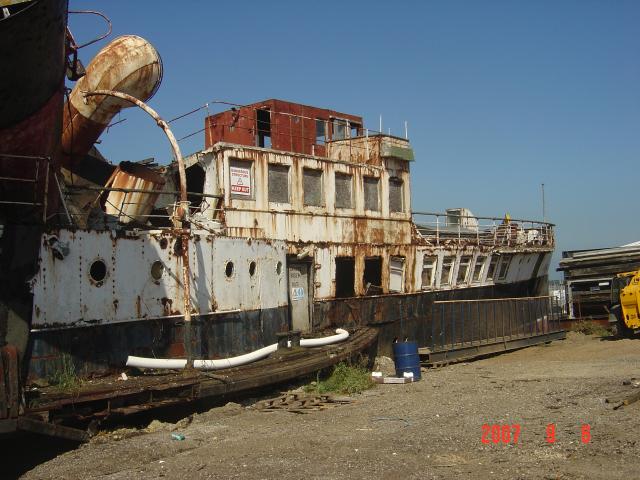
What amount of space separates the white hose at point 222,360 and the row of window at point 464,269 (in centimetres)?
638

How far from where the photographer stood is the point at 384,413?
11875 millimetres

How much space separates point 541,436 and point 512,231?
19561mm

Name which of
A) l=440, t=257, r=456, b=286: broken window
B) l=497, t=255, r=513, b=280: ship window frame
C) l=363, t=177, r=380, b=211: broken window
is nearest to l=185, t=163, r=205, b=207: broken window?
l=363, t=177, r=380, b=211: broken window

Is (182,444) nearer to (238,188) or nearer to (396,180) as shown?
(238,188)

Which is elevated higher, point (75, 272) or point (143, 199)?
point (143, 199)

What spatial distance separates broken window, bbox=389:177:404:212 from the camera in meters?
21.2

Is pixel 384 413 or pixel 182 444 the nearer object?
pixel 182 444

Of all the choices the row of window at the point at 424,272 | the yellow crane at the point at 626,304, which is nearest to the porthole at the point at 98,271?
the row of window at the point at 424,272

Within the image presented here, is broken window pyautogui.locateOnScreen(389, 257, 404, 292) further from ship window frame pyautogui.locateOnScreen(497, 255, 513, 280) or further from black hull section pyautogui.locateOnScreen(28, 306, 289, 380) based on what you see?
ship window frame pyautogui.locateOnScreen(497, 255, 513, 280)

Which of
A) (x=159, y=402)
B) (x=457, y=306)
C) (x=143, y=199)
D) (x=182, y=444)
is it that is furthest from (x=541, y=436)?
(x=457, y=306)

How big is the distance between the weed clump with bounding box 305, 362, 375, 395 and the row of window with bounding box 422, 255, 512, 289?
23.6 feet

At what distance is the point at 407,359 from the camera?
52.5 feet

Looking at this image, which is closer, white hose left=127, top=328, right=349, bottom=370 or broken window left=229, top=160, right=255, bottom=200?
white hose left=127, top=328, right=349, bottom=370
